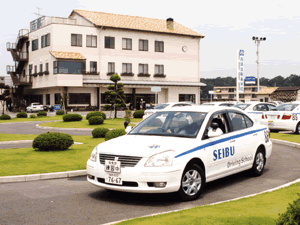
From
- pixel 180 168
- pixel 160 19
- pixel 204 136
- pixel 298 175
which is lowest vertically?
pixel 298 175

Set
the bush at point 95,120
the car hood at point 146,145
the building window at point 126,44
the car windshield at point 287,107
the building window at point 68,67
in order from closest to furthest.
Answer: the car hood at point 146,145 → the car windshield at point 287,107 → the bush at point 95,120 → the building window at point 68,67 → the building window at point 126,44

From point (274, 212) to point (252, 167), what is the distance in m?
3.53

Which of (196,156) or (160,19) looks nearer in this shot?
(196,156)

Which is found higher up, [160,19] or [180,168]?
[160,19]

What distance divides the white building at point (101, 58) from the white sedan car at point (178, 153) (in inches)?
1738

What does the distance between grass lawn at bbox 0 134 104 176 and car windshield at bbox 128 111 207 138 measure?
263cm

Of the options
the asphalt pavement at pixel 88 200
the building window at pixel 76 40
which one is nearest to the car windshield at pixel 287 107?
the asphalt pavement at pixel 88 200

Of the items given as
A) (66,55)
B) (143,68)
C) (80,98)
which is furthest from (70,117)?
(143,68)

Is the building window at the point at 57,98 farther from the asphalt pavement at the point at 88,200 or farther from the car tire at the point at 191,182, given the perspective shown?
the car tire at the point at 191,182

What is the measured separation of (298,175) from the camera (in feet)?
30.4

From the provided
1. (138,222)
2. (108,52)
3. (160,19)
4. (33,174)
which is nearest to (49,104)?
(108,52)

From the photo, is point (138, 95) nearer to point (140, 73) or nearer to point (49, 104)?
point (140, 73)

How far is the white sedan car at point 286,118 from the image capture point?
18484 millimetres

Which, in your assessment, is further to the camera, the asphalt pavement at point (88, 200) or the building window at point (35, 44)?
the building window at point (35, 44)
